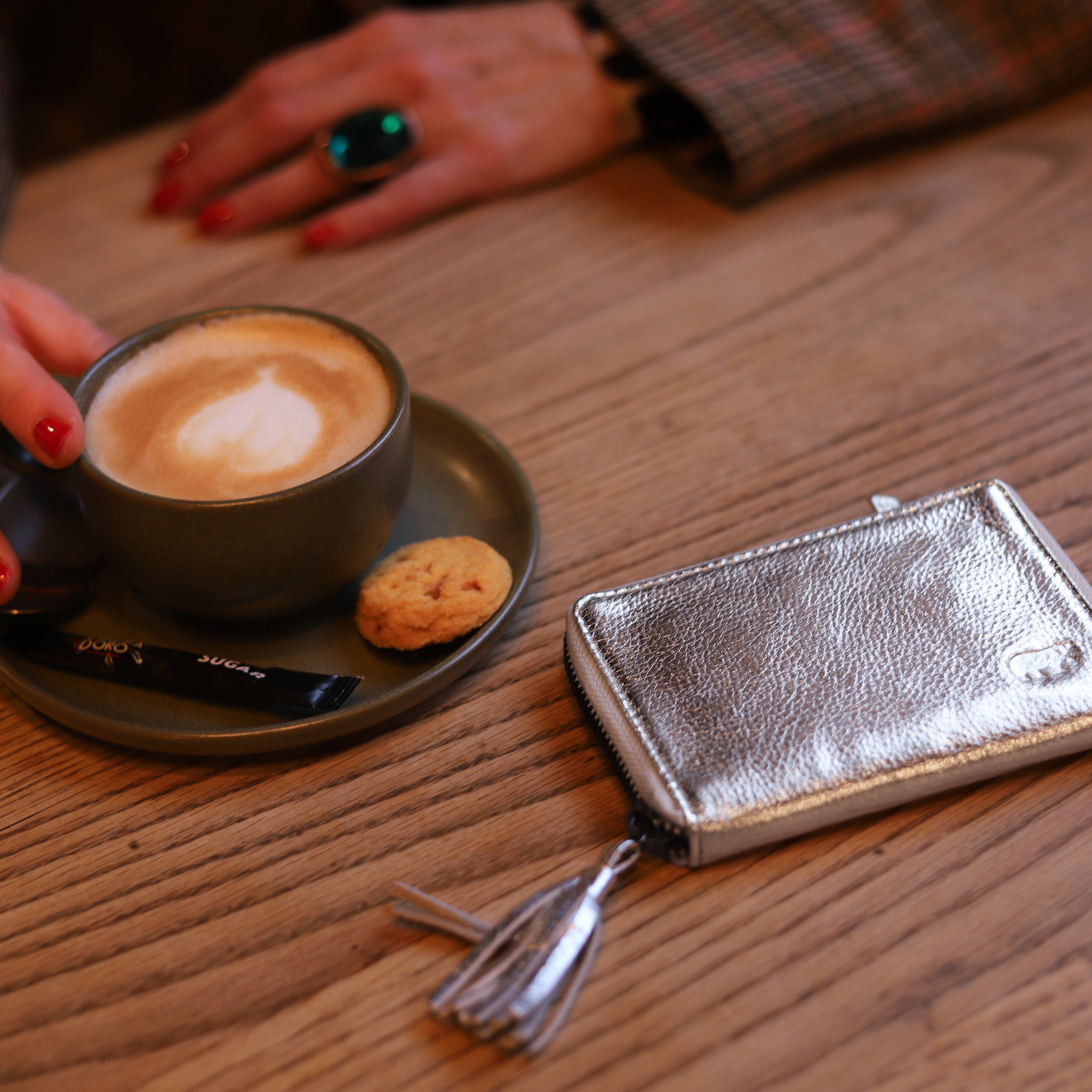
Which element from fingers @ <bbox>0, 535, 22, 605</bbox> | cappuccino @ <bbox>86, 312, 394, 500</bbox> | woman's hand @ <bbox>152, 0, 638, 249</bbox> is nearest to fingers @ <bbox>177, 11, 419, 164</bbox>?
woman's hand @ <bbox>152, 0, 638, 249</bbox>

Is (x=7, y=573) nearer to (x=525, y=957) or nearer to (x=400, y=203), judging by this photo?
(x=525, y=957)

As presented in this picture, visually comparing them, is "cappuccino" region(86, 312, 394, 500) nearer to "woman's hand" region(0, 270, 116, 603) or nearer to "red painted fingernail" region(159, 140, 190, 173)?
"woman's hand" region(0, 270, 116, 603)

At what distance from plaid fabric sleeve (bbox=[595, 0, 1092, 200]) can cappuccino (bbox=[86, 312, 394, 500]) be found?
0.53m

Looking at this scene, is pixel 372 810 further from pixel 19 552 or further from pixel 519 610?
pixel 19 552

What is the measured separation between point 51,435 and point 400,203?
1.75 ft

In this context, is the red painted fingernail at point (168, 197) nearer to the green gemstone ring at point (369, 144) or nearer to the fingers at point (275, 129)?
the fingers at point (275, 129)

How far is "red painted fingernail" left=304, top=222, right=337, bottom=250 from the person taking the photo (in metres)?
0.94

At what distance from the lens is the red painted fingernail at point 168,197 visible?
1011mm

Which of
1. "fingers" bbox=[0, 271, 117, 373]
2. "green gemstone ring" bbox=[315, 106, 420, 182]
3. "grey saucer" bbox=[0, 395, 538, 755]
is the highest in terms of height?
"fingers" bbox=[0, 271, 117, 373]

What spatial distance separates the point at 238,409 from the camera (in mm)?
590

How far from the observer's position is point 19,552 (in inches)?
24.1

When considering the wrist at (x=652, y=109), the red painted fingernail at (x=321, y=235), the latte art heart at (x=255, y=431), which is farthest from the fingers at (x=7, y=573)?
the wrist at (x=652, y=109)

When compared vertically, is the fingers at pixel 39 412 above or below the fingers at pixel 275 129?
above

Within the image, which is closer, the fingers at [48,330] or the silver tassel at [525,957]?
the silver tassel at [525,957]
